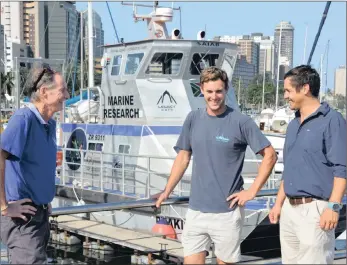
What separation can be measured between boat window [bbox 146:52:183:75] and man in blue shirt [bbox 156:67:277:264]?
8.04m

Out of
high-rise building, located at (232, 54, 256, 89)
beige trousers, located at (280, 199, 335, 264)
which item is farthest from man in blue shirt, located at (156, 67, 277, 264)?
high-rise building, located at (232, 54, 256, 89)

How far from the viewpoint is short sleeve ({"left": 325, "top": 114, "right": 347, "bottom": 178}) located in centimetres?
320

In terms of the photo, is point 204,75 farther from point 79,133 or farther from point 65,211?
point 79,133

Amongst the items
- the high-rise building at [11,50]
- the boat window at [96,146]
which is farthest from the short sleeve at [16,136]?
the high-rise building at [11,50]

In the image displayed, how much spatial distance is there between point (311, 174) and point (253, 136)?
0.49m

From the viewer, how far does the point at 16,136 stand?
2.89m

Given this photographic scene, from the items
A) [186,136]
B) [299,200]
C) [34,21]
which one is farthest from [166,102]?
[34,21]

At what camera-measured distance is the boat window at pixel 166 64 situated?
11695 mm

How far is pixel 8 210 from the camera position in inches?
114

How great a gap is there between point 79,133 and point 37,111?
9864 millimetres

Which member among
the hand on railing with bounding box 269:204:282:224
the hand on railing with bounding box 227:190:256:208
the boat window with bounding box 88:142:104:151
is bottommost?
the boat window with bounding box 88:142:104:151

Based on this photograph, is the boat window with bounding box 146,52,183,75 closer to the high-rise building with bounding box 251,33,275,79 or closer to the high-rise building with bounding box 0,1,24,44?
the high-rise building with bounding box 251,33,275,79

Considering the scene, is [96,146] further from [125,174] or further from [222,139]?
[222,139]


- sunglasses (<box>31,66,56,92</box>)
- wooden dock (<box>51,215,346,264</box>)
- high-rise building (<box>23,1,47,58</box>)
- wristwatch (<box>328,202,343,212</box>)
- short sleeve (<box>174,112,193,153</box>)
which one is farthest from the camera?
high-rise building (<box>23,1,47,58</box>)
